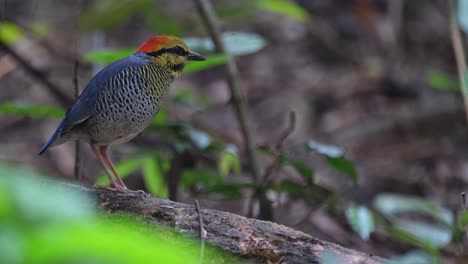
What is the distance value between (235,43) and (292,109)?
3.72m

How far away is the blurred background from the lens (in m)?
5.36

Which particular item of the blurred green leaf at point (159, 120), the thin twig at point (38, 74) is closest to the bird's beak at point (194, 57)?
the blurred green leaf at point (159, 120)

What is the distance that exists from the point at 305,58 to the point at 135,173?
367 cm

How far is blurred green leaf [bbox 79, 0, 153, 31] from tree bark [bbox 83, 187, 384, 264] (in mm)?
3106

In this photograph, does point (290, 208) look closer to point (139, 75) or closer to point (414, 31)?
point (139, 75)

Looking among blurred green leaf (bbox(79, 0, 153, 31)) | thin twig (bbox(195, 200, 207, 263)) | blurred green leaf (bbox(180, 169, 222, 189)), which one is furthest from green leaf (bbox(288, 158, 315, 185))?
blurred green leaf (bbox(79, 0, 153, 31))

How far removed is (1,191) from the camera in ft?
3.35

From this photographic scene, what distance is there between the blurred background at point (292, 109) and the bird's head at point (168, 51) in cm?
20

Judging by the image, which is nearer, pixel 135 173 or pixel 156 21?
pixel 156 21

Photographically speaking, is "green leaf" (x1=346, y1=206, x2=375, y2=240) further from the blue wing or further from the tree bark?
the blue wing

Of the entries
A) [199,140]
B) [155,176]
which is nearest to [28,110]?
[199,140]

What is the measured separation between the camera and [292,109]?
9.05 metres

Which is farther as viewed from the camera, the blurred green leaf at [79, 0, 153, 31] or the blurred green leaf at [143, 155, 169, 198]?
the blurred green leaf at [79, 0, 153, 31]

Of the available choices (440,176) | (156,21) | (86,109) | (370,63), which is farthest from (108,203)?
(370,63)
